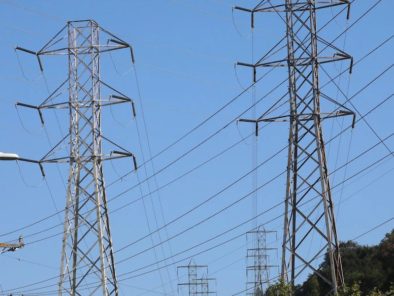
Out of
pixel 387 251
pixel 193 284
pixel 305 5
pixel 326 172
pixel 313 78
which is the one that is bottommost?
pixel 326 172

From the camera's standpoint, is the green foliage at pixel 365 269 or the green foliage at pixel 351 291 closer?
the green foliage at pixel 351 291

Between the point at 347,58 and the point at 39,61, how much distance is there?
16911 mm

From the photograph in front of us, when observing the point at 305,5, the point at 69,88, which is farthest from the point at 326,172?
the point at 69,88

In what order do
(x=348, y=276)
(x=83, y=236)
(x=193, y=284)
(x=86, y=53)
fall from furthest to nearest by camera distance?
(x=193, y=284) < (x=348, y=276) < (x=86, y=53) < (x=83, y=236)

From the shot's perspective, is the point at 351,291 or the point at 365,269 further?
the point at 365,269

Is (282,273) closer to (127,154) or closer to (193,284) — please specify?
(127,154)

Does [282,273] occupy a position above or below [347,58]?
below

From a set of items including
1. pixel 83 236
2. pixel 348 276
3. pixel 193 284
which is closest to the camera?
pixel 83 236

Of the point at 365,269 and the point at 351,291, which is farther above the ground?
the point at 365,269

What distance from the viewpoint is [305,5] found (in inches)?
1848

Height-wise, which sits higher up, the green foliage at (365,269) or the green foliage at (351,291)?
the green foliage at (365,269)

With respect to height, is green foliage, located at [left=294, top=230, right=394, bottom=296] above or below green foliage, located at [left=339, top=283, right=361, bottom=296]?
above

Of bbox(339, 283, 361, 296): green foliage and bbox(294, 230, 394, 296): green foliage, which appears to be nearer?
bbox(339, 283, 361, 296): green foliage

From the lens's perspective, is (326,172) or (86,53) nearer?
(326,172)
